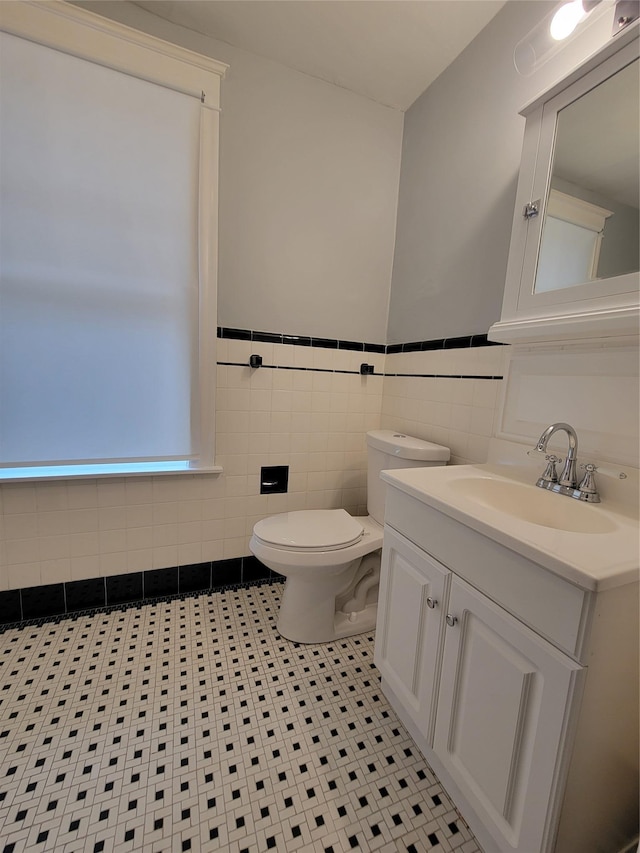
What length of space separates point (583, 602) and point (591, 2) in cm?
154

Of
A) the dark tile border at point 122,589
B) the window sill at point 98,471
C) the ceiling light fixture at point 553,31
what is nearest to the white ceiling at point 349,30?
the ceiling light fixture at point 553,31

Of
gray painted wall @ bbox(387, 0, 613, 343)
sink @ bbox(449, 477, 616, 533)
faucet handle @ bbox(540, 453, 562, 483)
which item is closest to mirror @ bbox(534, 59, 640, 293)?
gray painted wall @ bbox(387, 0, 613, 343)

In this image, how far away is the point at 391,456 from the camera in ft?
Result: 5.25

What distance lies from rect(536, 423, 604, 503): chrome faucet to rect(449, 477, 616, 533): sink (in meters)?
0.02

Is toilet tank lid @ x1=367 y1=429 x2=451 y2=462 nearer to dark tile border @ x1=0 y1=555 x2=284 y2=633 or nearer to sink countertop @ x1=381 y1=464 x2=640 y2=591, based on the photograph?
sink countertop @ x1=381 y1=464 x2=640 y2=591

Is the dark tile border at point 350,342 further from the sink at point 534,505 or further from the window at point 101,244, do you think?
the sink at point 534,505

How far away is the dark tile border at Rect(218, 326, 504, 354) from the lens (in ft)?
4.96

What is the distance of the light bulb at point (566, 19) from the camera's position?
1.03 metres

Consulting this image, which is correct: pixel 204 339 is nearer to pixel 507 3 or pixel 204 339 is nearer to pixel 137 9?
pixel 137 9

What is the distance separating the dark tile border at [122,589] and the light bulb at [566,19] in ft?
7.69

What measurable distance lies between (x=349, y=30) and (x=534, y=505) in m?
1.97

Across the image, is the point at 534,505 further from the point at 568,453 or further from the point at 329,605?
the point at 329,605

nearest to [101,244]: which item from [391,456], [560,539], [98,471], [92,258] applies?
[92,258]

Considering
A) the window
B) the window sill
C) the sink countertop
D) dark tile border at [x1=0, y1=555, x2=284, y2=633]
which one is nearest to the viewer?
the sink countertop
